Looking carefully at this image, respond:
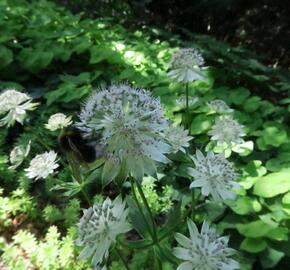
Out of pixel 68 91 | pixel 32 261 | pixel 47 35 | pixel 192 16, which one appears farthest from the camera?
pixel 192 16

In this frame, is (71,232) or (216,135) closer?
(216,135)

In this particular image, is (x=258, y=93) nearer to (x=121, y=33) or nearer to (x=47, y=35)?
(x=121, y=33)

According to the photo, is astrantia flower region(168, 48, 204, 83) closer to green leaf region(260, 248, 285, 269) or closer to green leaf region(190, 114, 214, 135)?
green leaf region(190, 114, 214, 135)

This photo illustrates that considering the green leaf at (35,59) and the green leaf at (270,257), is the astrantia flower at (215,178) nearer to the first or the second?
the green leaf at (270,257)

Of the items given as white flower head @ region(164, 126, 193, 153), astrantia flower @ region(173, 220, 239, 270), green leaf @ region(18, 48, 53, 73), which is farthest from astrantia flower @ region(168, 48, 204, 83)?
green leaf @ region(18, 48, 53, 73)

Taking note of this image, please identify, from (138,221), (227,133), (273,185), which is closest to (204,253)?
(138,221)

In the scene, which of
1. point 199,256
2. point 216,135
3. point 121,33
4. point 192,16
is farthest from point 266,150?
point 192,16

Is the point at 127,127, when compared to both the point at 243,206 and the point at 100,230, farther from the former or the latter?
the point at 243,206

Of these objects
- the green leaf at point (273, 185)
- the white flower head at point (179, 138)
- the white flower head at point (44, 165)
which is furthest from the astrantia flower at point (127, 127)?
the green leaf at point (273, 185)
